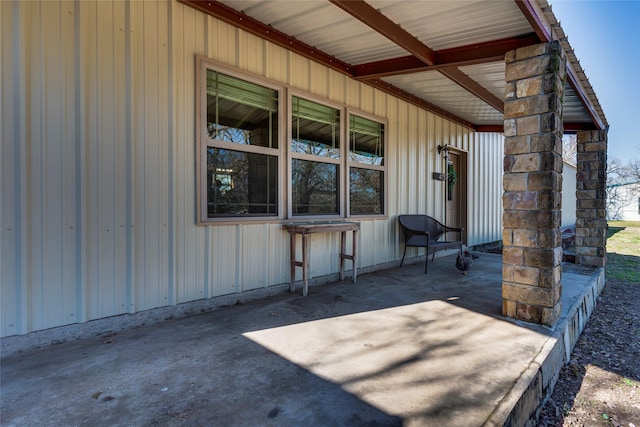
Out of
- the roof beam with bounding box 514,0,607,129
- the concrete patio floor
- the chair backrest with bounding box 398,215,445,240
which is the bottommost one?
the concrete patio floor

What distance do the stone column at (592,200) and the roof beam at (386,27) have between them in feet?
11.7

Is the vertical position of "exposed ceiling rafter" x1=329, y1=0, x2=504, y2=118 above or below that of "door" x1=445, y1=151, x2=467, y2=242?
above

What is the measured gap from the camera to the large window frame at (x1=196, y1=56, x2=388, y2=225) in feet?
9.16

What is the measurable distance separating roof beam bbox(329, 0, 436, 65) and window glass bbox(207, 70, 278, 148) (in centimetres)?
115

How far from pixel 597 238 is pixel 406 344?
465cm

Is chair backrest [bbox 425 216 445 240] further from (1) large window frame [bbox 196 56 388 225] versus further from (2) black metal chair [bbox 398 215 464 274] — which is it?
(1) large window frame [bbox 196 56 388 225]

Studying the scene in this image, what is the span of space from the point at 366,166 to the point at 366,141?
0.35 meters

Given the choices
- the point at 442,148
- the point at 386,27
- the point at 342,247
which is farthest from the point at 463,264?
the point at 386,27

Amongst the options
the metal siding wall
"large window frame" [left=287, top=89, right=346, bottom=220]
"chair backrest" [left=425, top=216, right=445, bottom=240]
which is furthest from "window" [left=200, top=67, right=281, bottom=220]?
the metal siding wall

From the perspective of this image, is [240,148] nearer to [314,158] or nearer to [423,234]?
[314,158]

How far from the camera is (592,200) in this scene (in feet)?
16.7

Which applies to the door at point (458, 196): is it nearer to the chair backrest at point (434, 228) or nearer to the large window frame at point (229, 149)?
the chair backrest at point (434, 228)

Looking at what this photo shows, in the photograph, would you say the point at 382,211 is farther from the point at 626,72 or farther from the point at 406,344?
the point at 626,72

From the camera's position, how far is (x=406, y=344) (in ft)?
7.13
